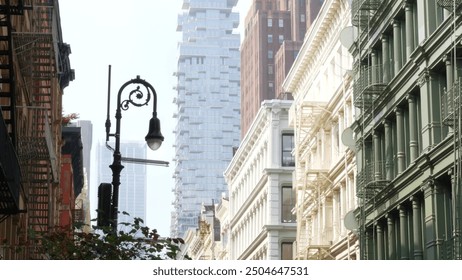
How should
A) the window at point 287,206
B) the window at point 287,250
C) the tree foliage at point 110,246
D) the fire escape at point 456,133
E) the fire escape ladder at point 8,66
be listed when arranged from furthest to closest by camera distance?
1. the window at point 287,206
2. the window at point 287,250
3. the fire escape at point 456,133
4. the tree foliage at point 110,246
5. the fire escape ladder at point 8,66

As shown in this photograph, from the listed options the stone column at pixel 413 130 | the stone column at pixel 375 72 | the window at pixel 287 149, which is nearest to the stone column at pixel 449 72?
the stone column at pixel 413 130

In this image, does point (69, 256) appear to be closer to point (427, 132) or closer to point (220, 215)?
point (427, 132)

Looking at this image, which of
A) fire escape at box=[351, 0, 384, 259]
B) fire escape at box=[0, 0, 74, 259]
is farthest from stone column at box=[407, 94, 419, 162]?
fire escape at box=[0, 0, 74, 259]

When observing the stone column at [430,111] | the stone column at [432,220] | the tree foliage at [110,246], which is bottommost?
the tree foliage at [110,246]

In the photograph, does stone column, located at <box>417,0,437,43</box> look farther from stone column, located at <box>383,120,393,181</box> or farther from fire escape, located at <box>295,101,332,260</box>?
fire escape, located at <box>295,101,332,260</box>

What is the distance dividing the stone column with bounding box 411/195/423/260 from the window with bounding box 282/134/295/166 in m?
48.4

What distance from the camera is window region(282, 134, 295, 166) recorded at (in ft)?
288

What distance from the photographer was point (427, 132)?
37.3 meters

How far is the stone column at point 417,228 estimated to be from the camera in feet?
127

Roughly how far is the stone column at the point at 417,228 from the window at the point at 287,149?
4844 cm

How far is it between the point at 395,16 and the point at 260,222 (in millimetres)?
48064

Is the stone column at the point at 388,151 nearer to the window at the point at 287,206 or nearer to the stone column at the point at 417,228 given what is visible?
the stone column at the point at 417,228

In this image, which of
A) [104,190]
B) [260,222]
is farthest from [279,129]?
[104,190]

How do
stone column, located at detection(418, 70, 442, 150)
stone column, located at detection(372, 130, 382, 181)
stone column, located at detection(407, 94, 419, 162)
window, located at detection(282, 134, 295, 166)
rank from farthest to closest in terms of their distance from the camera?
window, located at detection(282, 134, 295, 166) → stone column, located at detection(372, 130, 382, 181) → stone column, located at detection(407, 94, 419, 162) → stone column, located at detection(418, 70, 442, 150)
